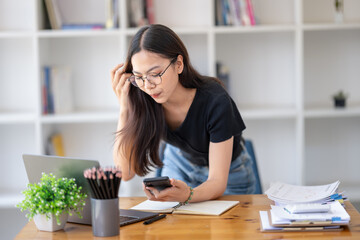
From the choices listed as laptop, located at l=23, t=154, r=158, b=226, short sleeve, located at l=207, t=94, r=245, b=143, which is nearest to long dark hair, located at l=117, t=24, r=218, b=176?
short sleeve, located at l=207, t=94, r=245, b=143

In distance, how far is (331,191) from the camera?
5.81 ft

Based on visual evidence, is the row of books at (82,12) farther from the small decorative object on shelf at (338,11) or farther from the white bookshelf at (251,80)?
the small decorative object on shelf at (338,11)

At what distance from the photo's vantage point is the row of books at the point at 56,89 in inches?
131

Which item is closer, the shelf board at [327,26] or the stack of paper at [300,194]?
the stack of paper at [300,194]

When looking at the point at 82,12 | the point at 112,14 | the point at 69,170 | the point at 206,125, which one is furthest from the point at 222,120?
the point at 82,12

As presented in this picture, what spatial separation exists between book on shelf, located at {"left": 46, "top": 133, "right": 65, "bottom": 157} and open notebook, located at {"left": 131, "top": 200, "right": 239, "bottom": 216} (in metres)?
1.66

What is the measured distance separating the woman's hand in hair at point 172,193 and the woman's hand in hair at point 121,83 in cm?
50

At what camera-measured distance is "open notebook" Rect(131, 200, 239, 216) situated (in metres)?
1.72

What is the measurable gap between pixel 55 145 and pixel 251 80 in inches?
54.6

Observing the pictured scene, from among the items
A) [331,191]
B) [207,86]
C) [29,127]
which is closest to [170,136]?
[207,86]

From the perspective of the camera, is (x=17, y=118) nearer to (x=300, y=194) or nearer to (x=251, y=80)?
(x=251, y=80)

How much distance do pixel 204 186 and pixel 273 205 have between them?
0.85 ft

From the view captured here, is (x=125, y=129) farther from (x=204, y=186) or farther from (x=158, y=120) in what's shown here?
(x=204, y=186)

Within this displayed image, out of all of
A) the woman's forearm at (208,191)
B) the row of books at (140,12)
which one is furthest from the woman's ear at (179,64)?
the row of books at (140,12)
